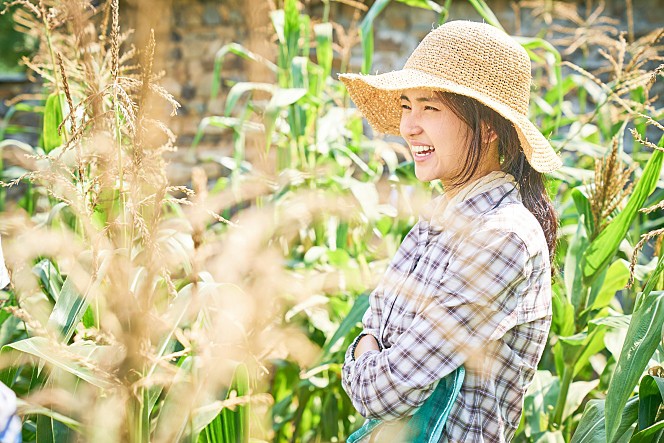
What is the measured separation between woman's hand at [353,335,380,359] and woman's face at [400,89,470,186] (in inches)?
9.7

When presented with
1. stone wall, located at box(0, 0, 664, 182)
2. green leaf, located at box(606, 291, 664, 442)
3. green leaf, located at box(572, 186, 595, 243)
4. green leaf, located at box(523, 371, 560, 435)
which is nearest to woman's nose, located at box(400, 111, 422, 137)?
green leaf, located at box(606, 291, 664, 442)

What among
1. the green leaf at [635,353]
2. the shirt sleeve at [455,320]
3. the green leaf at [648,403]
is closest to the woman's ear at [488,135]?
the shirt sleeve at [455,320]

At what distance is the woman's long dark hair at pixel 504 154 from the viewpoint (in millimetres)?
1107

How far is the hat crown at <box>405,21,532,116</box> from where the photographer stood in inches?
43.6

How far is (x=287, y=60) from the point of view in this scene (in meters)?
2.02

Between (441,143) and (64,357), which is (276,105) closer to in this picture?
(441,143)

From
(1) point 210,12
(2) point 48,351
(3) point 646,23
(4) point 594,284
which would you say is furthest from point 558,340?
(1) point 210,12

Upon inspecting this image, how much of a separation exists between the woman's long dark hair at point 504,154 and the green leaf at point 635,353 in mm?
167

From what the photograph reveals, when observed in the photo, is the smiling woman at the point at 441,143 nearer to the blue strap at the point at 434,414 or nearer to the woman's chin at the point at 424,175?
the woman's chin at the point at 424,175

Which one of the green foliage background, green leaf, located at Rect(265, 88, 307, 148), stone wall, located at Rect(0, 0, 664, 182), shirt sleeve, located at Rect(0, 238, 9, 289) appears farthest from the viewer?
stone wall, located at Rect(0, 0, 664, 182)

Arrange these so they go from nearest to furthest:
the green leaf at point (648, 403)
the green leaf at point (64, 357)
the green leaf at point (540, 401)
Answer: the green leaf at point (64, 357) < the green leaf at point (648, 403) < the green leaf at point (540, 401)

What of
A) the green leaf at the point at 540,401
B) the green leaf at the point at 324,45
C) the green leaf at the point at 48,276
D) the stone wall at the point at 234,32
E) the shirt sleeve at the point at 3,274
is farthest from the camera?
the stone wall at the point at 234,32

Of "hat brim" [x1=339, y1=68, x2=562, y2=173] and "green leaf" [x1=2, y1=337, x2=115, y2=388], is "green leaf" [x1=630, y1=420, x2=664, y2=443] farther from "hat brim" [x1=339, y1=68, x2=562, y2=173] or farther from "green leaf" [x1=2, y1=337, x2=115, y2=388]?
"green leaf" [x1=2, y1=337, x2=115, y2=388]

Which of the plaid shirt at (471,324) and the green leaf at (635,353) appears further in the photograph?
the green leaf at (635,353)
